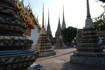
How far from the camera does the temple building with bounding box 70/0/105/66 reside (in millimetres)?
12109

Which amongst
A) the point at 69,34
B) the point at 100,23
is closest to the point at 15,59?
the point at 100,23

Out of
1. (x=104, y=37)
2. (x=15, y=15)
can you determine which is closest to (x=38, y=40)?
(x=15, y=15)

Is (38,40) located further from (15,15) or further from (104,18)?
(15,15)

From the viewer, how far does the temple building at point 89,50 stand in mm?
12109

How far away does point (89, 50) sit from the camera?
41.0 ft

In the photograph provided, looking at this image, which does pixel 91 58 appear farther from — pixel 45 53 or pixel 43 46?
pixel 43 46

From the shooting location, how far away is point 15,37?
2.14 meters

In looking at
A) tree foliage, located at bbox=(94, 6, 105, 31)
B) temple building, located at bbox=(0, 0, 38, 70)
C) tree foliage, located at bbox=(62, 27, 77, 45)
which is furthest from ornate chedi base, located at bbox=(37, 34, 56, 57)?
tree foliage, located at bbox=(62, 27, 77, 45)

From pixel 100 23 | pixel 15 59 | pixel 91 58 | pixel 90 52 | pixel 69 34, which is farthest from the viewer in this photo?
pixel 69 34

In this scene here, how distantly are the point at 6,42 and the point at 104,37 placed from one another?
3408cm

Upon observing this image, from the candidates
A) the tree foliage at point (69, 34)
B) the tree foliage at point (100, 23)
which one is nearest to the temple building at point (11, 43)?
the tree foliage at point (100, 23)

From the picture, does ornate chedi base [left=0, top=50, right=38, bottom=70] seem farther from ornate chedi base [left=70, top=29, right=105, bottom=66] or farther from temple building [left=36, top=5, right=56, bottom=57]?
temple building [left=36, top=5, right=56, bottom=57]

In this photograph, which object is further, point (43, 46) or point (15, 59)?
point (43, 46)

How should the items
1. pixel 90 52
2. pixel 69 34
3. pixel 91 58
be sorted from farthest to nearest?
pixel 69 34, pixel 90 52, pixel 91 58
